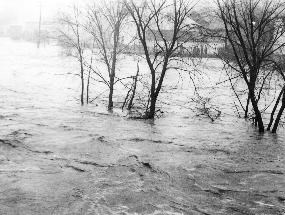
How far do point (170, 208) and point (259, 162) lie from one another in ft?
16.0

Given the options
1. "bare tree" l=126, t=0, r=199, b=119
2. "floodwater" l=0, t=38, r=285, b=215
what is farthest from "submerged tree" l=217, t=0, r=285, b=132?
"floodwater" l=0, t=38, r=285, b=215

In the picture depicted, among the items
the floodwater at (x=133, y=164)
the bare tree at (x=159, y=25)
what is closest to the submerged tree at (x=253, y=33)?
the bare tree at (x=159, y=25)

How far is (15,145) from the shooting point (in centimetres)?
1187

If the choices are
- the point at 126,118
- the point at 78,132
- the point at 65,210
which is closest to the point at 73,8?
the point at 126,118

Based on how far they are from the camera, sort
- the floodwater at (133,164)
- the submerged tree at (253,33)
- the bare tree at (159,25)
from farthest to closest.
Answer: the bare tree at (159,25), the submerged tree at (253,33), the floodwater at (133,164)

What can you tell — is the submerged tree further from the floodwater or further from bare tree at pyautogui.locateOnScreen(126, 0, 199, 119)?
the floodwater

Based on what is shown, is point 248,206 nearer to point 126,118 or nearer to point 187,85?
point 126,118

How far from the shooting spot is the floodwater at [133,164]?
314 inches

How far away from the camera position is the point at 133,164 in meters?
10.5

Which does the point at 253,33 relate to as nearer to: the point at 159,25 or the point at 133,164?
the point at 159,25

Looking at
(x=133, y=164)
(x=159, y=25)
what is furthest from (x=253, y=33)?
(x=133, y=164)

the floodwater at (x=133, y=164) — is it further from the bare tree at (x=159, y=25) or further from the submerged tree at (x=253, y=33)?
the submerged tree at (x=253, y=33)

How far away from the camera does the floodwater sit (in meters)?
7.97

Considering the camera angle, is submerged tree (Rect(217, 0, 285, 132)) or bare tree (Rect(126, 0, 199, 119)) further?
bare tree (Rect(126, 0, 199, 119))
